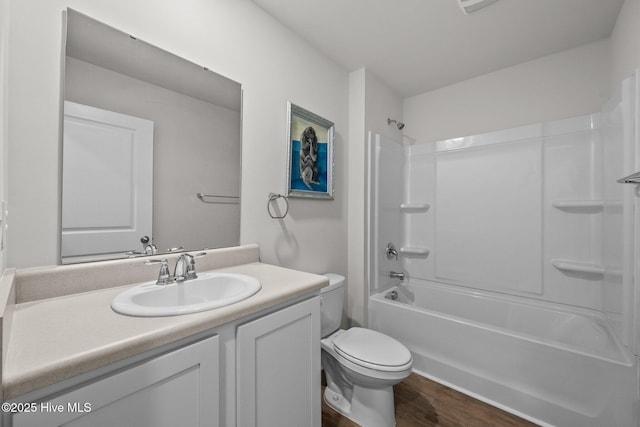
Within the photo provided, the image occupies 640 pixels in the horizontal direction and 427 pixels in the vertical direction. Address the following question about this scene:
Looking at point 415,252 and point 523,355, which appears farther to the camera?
point 415,252

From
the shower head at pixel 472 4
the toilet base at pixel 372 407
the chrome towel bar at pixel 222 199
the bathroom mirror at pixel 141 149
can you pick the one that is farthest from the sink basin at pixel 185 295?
the shower head at pixel 472 4

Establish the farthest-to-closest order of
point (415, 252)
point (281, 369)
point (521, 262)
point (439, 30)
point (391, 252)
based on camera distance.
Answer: point (415, 252), point (391, 252), point (521, 262), point (439, 30), point (281, 369)

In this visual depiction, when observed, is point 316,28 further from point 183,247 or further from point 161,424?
point 161,424

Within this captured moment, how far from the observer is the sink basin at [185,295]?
0.76 metres

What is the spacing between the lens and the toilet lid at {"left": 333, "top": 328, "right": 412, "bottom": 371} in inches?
54.3

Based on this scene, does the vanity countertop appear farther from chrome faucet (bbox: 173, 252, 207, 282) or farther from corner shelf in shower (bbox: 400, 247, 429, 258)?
corner shelf in shower (bbox: 400, 247, 429, 258)

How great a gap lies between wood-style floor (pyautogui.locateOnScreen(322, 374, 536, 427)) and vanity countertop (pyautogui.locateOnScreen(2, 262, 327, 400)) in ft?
3.95

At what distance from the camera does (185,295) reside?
1075mm

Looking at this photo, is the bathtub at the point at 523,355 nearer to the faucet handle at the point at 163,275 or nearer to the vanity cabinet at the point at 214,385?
the vanity cabinet at the point at 214,385

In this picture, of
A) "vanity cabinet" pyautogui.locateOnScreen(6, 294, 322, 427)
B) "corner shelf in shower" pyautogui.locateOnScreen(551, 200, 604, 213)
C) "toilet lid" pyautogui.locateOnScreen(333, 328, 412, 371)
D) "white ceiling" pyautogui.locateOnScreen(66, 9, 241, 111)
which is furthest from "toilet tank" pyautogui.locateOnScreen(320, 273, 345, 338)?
"corner shelf in shower" pyautogui.locateOnScreen(551, 200, 604, 213)

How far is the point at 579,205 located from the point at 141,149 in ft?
9.07

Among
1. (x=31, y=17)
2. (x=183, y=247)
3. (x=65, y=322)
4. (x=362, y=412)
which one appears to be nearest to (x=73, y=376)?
(x=65, y=322)

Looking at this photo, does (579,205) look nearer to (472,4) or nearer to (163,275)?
(472,4)

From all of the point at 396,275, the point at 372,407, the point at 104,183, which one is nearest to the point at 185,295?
the point at 104,183
